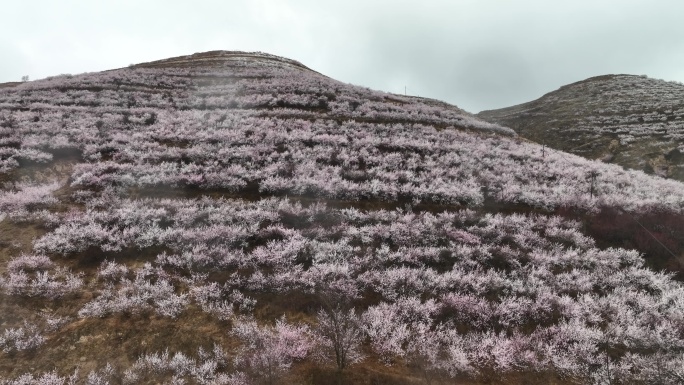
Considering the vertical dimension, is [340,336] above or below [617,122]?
below

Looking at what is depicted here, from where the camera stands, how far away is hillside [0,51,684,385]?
27.5 feet

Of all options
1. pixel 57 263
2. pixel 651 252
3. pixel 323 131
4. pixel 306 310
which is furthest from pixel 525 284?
pixel 323 131

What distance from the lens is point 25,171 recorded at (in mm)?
17359

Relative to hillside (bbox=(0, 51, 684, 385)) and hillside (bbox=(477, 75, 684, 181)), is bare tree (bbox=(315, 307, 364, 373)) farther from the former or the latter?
hillside (bbox=(477, 75, 684, 181))

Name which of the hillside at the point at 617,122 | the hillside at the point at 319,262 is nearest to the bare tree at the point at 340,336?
the hillside at the point at 319,262

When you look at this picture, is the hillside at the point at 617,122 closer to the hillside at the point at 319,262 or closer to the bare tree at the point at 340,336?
the hillside at the point at 319,262

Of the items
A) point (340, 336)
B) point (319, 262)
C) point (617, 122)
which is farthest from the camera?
point (617, 122)

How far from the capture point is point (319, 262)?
1217 cm

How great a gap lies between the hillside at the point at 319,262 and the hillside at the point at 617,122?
593 inches

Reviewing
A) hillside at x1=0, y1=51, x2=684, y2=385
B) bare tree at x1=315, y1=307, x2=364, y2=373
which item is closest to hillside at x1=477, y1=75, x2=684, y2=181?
hillside at x1=0, y1=51, x2=684, y2=385

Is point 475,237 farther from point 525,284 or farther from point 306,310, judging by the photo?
point 306,310

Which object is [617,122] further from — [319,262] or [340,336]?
[340,336]

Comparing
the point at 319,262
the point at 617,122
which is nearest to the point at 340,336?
the point at 319,262

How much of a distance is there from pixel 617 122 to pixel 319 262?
49477 mm
